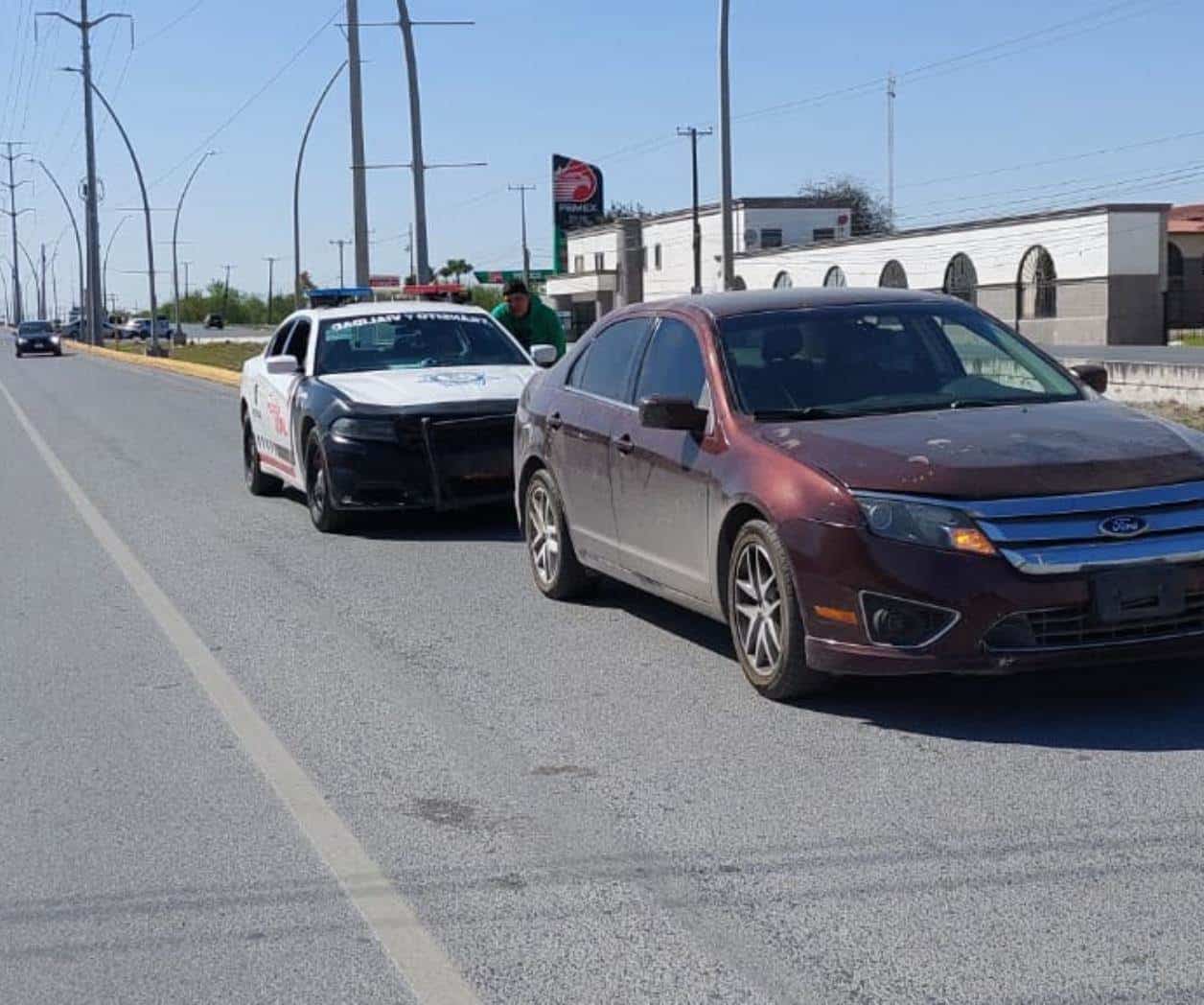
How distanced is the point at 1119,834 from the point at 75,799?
3.34 meters

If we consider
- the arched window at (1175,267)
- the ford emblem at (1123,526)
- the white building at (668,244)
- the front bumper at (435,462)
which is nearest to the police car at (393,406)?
the front bumper at (435,462)

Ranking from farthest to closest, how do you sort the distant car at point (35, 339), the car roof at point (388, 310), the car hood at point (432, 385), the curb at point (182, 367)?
the distant car at point (35, 339) < the curb at point (182, 367) < the car roof at point (388, 310) < the car hood at point (432, 385)

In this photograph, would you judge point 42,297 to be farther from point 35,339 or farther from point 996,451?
point 996,451

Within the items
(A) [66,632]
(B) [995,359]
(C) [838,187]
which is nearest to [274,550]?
(A) [66,632]

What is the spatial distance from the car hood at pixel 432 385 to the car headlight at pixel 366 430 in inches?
5.8

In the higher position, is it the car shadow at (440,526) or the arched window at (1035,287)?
the arched window at (1035,287)

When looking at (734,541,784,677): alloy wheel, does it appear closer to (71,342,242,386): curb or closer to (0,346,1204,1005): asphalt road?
(0,346,1204,1005): asphalt road

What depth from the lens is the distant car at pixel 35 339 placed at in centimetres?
7225

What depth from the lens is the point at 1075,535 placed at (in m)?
6.29

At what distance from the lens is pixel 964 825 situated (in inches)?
215

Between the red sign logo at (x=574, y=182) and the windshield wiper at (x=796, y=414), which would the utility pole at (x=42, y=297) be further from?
the windshield wiper at (x=796, y=414)

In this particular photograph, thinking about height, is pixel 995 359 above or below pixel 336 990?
above

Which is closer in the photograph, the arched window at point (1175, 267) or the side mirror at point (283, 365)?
the side mirror at point (283, 365)

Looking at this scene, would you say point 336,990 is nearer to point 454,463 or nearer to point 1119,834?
point 1119,834
